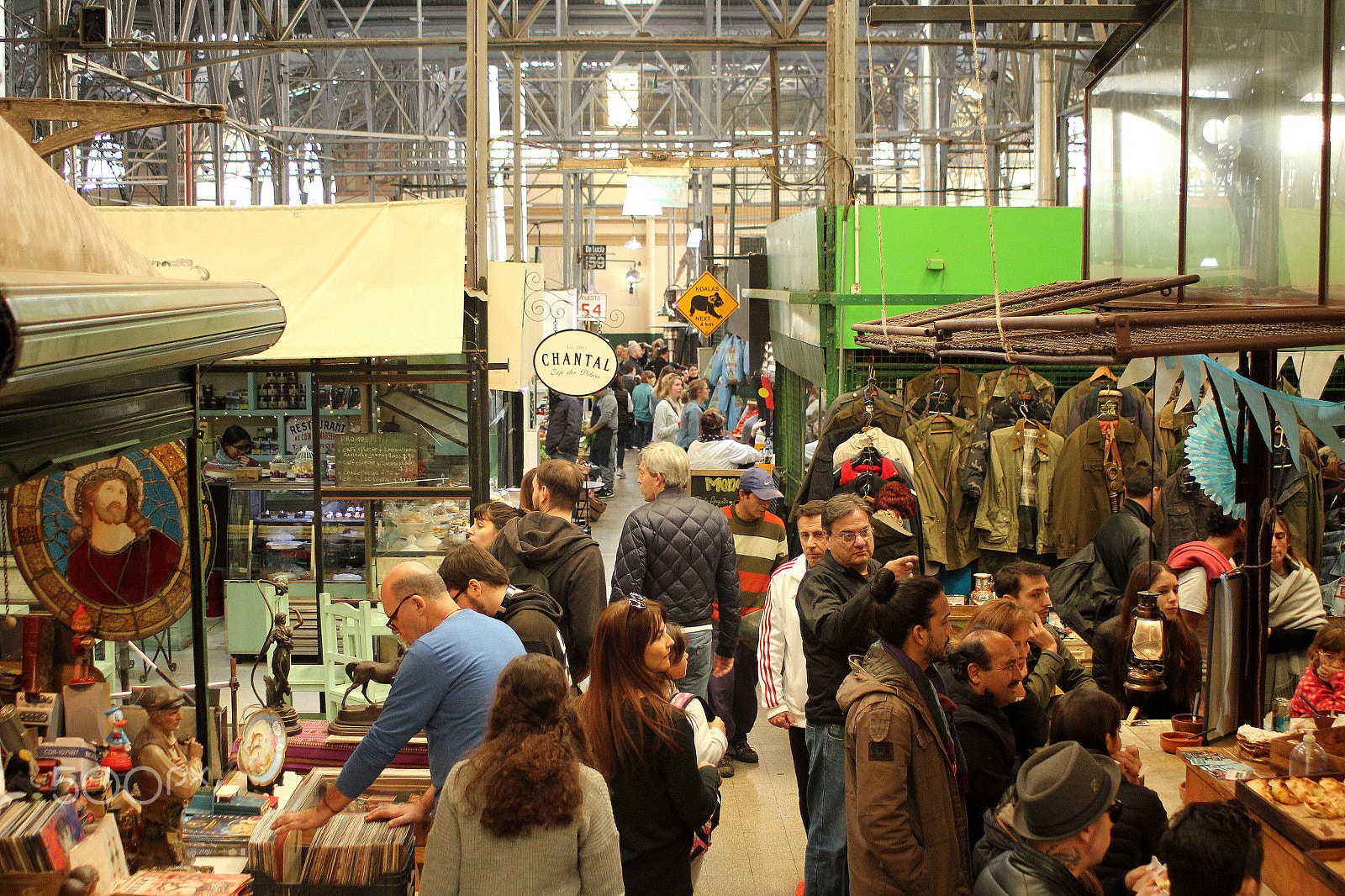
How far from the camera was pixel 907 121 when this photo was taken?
24.5m

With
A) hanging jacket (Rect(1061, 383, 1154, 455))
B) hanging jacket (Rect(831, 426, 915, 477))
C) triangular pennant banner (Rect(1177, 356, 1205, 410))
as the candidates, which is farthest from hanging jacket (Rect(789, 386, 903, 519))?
triangular pennant banner (Rect(1177, 356, 1205, 410))

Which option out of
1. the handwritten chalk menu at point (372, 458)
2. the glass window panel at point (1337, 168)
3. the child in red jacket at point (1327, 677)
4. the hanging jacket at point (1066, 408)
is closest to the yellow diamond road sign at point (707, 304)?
the hanging jacket at point (1066, 408)

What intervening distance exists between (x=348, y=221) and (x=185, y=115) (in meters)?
3.88

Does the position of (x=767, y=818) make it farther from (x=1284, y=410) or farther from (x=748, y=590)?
(x=1284, y=410)

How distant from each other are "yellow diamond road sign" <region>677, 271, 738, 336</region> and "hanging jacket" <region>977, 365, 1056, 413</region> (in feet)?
15.8

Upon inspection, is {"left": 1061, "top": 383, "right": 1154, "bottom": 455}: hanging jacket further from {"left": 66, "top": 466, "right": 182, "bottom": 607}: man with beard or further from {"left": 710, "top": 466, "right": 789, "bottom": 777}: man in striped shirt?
{"left": 66, "top": 466, "right": 182, "bottom": 607}: man with beard

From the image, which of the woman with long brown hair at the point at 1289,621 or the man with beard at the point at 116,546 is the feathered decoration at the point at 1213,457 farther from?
the man with beard at the point at 116,546

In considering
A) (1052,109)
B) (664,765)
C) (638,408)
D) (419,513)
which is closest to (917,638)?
(664,765)

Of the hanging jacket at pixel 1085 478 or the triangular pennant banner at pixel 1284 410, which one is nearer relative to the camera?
the triangular pennant banner at pixel 1284 410

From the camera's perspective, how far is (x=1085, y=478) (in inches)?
286

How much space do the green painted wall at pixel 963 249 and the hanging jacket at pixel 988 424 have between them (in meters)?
1.12

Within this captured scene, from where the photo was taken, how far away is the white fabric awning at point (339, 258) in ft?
21.6

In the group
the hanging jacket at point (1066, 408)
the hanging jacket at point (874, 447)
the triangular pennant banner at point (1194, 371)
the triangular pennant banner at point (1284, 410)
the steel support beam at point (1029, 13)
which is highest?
the steel support beam at point (1029, 13)

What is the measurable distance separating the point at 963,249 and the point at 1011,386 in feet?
4.18
